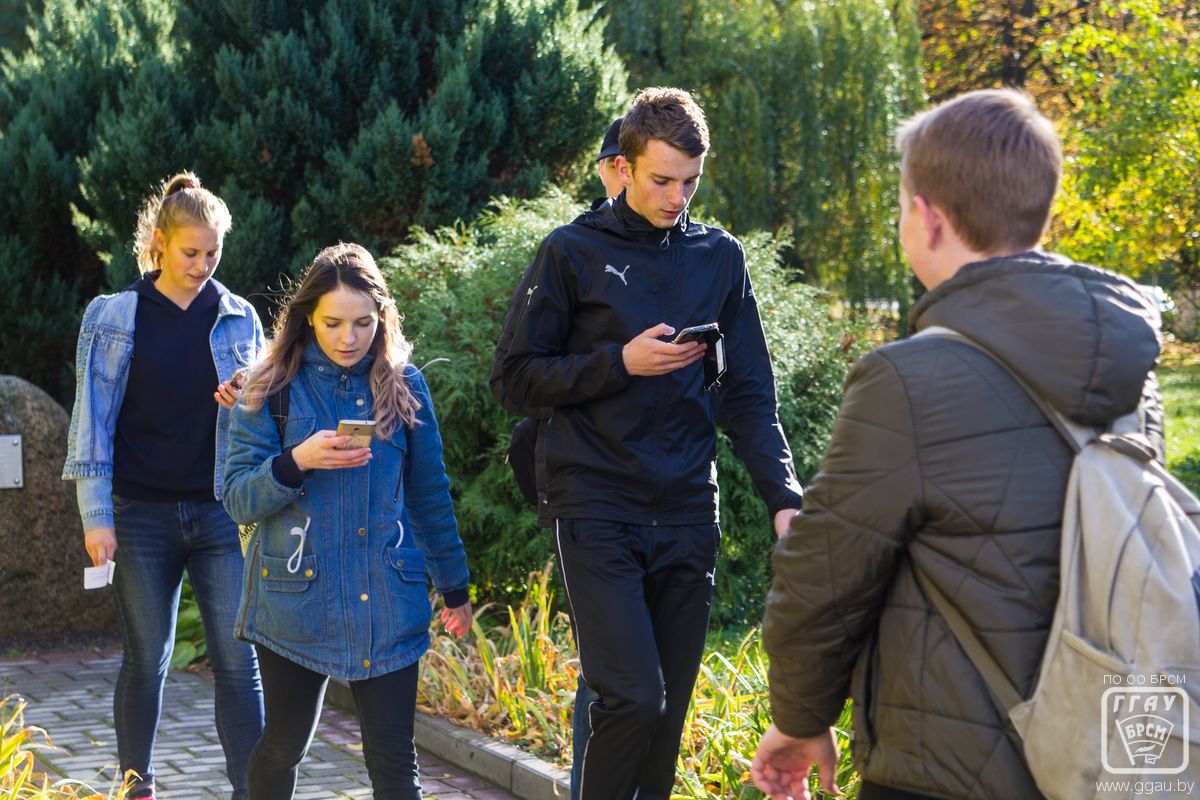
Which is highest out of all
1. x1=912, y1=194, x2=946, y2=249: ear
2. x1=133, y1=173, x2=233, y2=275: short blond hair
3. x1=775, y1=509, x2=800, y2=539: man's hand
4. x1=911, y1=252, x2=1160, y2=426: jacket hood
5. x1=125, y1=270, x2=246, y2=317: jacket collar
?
x1=133, y1=173, x2=233, y2=275: short blond hair

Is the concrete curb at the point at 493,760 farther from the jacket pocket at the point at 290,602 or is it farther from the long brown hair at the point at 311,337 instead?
the long brown hair at the point at 311,337

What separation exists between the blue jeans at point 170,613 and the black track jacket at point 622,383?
126cm

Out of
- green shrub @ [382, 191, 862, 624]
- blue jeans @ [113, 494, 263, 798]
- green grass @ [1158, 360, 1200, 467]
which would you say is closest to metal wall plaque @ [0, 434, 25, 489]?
green shrub @ [382, 191, 862, 624]

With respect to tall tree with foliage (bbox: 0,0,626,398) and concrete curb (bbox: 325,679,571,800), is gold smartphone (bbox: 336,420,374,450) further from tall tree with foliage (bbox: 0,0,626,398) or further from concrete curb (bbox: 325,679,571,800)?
tall tree with foliage (bbox: 0,0,626,398)

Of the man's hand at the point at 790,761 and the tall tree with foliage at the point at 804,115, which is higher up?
the tall tree with foliage at the point at 804,115

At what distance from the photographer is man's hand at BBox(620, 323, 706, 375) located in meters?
3.70

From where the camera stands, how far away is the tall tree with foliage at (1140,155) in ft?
37.6

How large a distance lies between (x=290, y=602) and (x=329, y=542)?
0.62 feet

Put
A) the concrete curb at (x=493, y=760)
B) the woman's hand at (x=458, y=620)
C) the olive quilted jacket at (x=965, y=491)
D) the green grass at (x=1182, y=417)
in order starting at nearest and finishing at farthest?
the olive quilted jacket at (x=965, y=491), the woman's hand at (x=458, y=620), the concrete curb at (x=493, y=760), the green grass at (x=1182, y=417)

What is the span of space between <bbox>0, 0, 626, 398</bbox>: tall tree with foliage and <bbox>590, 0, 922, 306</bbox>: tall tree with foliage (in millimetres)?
4970

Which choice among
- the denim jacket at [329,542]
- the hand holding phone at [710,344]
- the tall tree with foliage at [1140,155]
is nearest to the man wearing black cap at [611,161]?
the hand holding phone at [710,344]

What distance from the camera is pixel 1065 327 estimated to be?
85.6 inches

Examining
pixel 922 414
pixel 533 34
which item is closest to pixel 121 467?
pixel 922 414

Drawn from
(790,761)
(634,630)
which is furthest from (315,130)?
(790,761)
